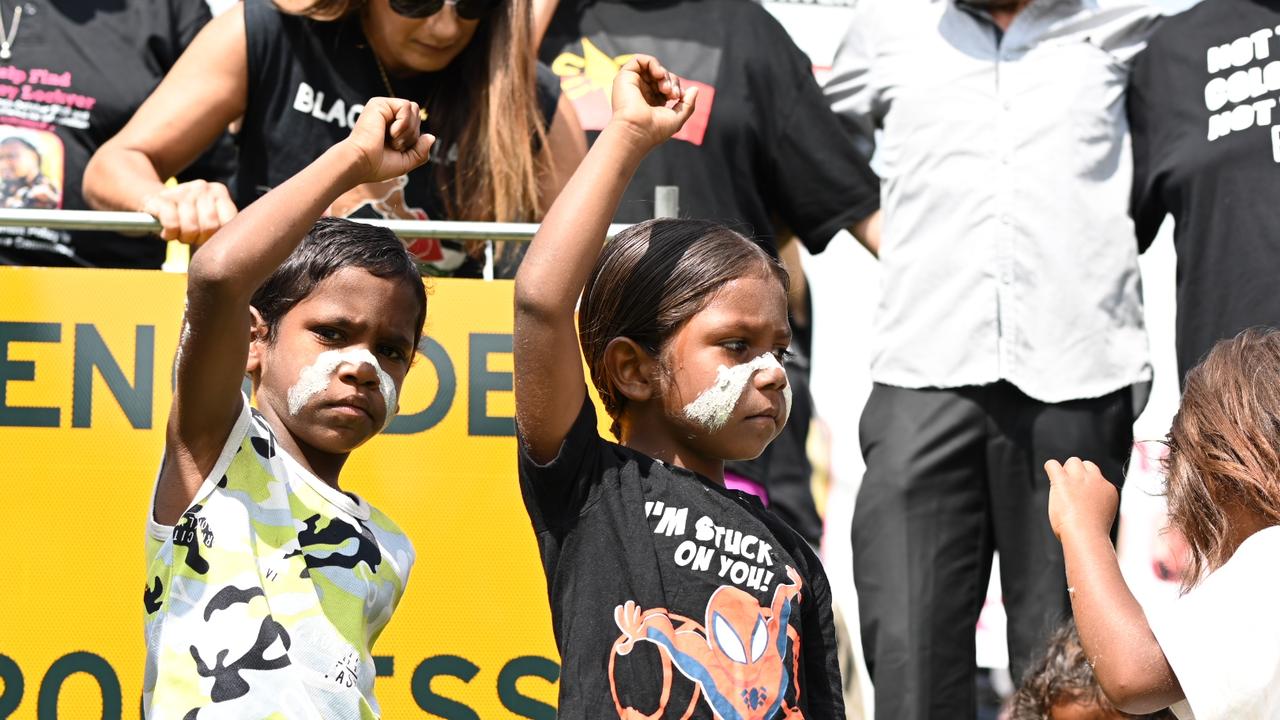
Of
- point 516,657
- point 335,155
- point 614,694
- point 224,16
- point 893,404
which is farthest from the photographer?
point 893,404

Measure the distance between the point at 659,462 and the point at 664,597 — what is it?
0.69 ft

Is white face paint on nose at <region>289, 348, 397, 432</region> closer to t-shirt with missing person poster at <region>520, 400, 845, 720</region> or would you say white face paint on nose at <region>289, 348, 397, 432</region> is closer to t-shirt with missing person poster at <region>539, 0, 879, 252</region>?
t-shirt with missing person poster at <region>520, 400, 845, 720</region>

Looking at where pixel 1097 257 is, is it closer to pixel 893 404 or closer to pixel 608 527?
pixel 893 404

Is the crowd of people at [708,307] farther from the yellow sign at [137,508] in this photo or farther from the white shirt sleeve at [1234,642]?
the yellow sign at [137,508]

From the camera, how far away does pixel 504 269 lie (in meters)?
3.75

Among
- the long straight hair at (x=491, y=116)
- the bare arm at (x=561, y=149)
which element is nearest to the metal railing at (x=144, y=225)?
the long straight hair at (x=491, y=116)

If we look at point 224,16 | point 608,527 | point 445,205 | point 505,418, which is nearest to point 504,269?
point 445,205

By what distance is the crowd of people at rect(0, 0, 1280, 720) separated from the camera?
7.15 feet

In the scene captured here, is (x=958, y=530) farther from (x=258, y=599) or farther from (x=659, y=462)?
(x=258, y=599)

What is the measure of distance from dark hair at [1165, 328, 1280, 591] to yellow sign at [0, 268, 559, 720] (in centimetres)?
138

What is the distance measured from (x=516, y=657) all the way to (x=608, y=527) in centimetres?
112

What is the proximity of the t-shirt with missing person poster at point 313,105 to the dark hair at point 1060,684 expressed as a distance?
160 cm

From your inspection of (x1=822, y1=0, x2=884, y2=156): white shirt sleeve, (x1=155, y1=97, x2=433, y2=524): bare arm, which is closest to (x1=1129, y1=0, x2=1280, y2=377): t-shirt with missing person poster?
(x1=822, y1=0, x2=884, y2=156): white shirt sleeve

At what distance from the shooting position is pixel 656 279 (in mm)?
2338
